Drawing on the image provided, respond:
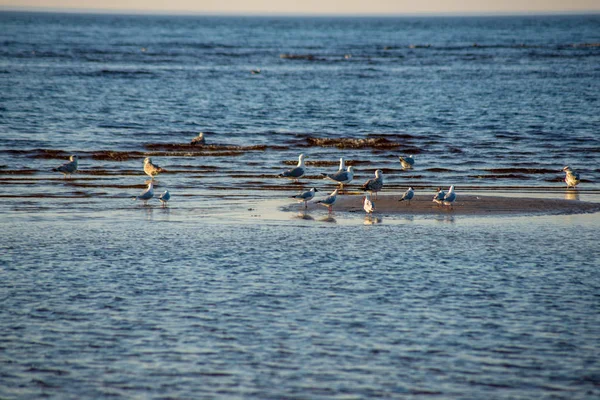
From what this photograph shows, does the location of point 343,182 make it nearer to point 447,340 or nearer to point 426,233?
point 426,233

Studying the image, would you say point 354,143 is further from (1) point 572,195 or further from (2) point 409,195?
(2) point 409,195

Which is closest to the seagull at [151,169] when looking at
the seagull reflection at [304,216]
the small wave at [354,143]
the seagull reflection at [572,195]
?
the seagull reflection at [304,216]

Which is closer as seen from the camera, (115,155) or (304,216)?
(304,216)

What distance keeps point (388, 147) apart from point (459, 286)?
18.8 metres

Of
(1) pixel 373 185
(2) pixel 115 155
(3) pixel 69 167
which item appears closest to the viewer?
(1) pixel 373 185

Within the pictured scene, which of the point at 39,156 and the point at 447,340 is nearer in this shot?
the point at 447,340

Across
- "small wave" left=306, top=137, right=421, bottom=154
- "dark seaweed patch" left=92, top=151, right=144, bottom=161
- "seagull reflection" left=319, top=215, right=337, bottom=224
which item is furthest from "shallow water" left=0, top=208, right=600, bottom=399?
"small wave" left=306, top=137, right=421, bottom=154

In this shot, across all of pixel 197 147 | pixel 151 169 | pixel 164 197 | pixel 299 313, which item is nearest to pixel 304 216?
pixel 164 197

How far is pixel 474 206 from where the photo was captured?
17625 mm

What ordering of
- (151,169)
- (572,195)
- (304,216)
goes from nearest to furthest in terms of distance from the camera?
(304,216), (572,195), (151,169)

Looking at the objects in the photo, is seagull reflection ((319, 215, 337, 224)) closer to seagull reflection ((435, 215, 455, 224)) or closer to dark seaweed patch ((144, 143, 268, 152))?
seagull reflection ((435, 215, 455, 224))

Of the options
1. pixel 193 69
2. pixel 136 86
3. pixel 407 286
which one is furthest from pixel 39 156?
pixel 193 69

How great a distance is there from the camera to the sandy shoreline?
17047 mm

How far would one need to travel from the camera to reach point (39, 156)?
2655 centimetres
